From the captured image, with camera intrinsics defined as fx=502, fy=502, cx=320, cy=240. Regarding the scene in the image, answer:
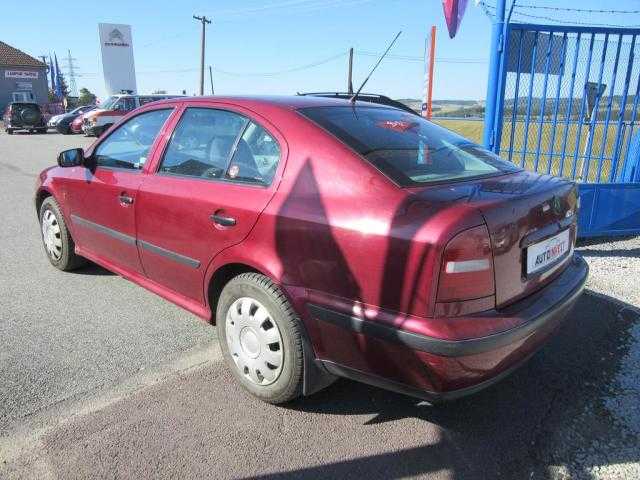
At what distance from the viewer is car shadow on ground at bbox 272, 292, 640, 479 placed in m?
2.26

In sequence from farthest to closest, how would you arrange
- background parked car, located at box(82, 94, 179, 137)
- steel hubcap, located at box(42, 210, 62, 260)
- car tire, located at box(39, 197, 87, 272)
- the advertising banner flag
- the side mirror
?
the advertising banner flag < background parked car, located at box(82, 94, 179, 137) < steel hubcap, located at box(42, 210, 62, 260) < car tire, located at box(39, 197, 87, 272) < the side mirror

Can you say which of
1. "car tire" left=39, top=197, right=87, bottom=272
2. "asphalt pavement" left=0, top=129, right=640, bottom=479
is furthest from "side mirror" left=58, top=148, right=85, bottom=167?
"asphalt pavement" left=0, top=129, right=640, bottom=479

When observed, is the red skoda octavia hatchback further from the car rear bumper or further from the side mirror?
the side mirror

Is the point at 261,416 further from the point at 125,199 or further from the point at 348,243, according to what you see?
the point at 125,199

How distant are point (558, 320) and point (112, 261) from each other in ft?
10.1

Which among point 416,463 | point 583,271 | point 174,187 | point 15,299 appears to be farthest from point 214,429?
point 15,299

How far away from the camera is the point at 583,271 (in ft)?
9.27

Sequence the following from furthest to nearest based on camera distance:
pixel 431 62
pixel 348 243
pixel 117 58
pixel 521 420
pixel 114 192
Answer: pixel 117 58, pixel 431 62, pixel 114 192, pixel 521 420, pixel 348 243

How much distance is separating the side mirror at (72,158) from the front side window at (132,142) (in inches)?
4.6

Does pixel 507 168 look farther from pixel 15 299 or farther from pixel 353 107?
pixel 15 299

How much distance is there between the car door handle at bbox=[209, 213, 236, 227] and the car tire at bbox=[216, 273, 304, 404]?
277mm

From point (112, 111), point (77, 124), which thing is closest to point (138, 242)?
point (112, 111)

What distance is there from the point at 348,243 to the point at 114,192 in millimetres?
2082

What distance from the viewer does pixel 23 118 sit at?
26.5 m
